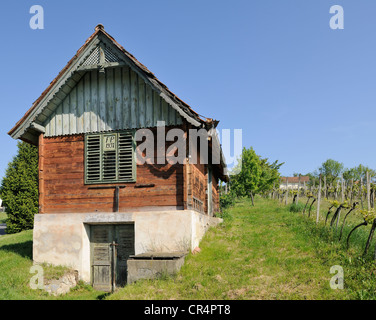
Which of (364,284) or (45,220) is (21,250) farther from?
(364,284)

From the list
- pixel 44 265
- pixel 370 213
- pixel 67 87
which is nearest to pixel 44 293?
pixel 44 265

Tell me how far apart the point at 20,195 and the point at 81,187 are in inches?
642

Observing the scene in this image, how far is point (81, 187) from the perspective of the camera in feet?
43.3

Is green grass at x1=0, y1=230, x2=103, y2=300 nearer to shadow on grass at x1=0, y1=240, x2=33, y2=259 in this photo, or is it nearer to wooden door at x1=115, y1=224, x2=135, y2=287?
shadow on grass at x1=0, y1=240, x2=33, y2=259

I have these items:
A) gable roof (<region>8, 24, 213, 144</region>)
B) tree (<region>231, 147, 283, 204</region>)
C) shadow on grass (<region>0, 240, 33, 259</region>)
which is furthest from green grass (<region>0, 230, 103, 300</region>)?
tree (<region>231, 147, 283, 204</region>)

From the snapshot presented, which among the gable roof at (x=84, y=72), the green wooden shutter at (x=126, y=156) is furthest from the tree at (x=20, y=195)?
the green wooden shutter at (x=126, y=156)

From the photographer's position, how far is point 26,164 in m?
28.1

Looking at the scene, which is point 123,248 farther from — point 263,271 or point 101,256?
point 263,271

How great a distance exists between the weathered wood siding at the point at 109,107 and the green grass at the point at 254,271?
4702 mm

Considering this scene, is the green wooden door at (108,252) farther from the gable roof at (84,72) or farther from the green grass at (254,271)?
the gable roof at (84,72)

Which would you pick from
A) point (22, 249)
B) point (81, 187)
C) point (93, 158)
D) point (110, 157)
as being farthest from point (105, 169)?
point (22, 249)

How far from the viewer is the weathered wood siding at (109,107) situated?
12.7 m

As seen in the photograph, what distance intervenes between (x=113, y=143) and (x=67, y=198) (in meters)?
2.59

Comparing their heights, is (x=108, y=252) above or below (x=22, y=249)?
above
